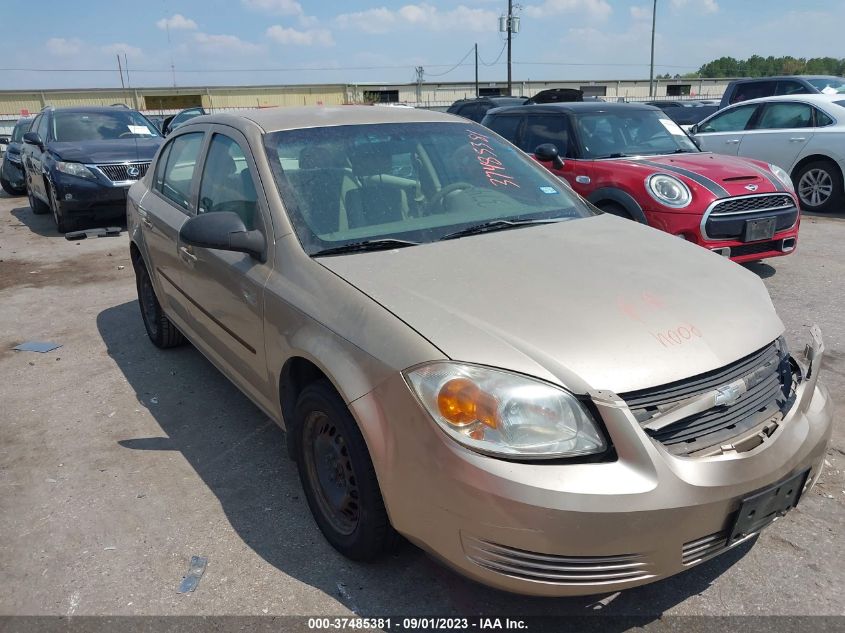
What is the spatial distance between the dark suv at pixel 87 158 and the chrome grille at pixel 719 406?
9.02 m

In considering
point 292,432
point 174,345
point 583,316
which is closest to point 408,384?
point 583,316

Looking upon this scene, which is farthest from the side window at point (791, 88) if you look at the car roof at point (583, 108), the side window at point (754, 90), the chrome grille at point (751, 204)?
the chrome grille at point (751, 204)

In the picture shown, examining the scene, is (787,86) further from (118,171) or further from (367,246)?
(367,246)

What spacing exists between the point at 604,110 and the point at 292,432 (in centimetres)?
Answer: 582

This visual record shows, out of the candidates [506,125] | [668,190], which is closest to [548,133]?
[506,125]

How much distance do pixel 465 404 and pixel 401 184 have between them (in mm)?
1499

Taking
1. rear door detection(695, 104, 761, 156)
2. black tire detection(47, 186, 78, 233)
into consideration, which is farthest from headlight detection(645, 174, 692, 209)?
black tire detection(47, 186, 78, 233)

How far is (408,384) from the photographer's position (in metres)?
2.12

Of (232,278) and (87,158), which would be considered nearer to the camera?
(232,278)

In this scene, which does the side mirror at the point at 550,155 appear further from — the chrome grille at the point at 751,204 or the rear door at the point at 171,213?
the rear door at the point at 171,213

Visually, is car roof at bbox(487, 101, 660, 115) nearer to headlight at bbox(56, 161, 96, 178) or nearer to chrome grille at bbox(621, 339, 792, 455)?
chrome grille at bbox(621, 339, 792, 455)

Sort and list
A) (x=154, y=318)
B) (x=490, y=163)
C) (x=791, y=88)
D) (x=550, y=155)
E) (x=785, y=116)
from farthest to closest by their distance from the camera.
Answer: (x=791, y=88), (x=785, y=116), (x=550, y=155), (x=154, y=318), (x=490, y=163)

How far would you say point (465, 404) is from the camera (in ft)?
6.74

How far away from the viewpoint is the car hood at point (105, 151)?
31.0 feet
